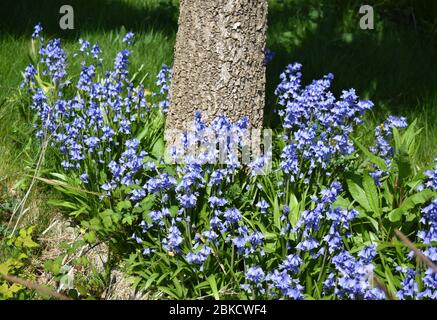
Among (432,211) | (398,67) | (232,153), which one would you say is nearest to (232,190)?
(232,153)

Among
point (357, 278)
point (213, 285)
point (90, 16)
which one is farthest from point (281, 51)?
point (357, 278)

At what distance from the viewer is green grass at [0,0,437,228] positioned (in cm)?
506

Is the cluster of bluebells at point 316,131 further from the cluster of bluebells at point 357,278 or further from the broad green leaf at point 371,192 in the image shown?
the cluster of bluebells at point 357,278

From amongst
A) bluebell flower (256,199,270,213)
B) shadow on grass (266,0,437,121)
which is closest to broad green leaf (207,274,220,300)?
bluebell flower (256,199,270,213)

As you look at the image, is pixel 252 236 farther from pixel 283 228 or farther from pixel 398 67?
pixel 398 67

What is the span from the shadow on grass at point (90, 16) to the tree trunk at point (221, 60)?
77.9 inches

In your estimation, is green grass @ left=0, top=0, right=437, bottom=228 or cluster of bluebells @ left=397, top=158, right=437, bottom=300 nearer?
cluster of bluebells @ left=397, top=158, right=437, bottom=300

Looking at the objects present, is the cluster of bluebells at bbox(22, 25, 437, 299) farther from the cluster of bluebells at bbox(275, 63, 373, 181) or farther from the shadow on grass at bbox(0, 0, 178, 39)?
the shadow on grass at bbox(0, 0, 178, 39)

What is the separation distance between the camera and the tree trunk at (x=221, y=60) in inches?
168

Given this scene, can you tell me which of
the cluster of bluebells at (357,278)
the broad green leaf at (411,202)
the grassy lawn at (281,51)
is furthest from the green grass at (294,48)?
the cluster of bluebells at (357,278)

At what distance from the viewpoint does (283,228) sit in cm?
374

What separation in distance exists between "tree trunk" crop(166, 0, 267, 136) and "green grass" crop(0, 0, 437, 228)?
2.51 feet

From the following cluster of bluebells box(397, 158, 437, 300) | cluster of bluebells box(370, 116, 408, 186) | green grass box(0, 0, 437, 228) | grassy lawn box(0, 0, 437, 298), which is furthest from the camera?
green grass box(0, 0, 437, 228)

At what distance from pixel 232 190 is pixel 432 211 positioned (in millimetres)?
1053
